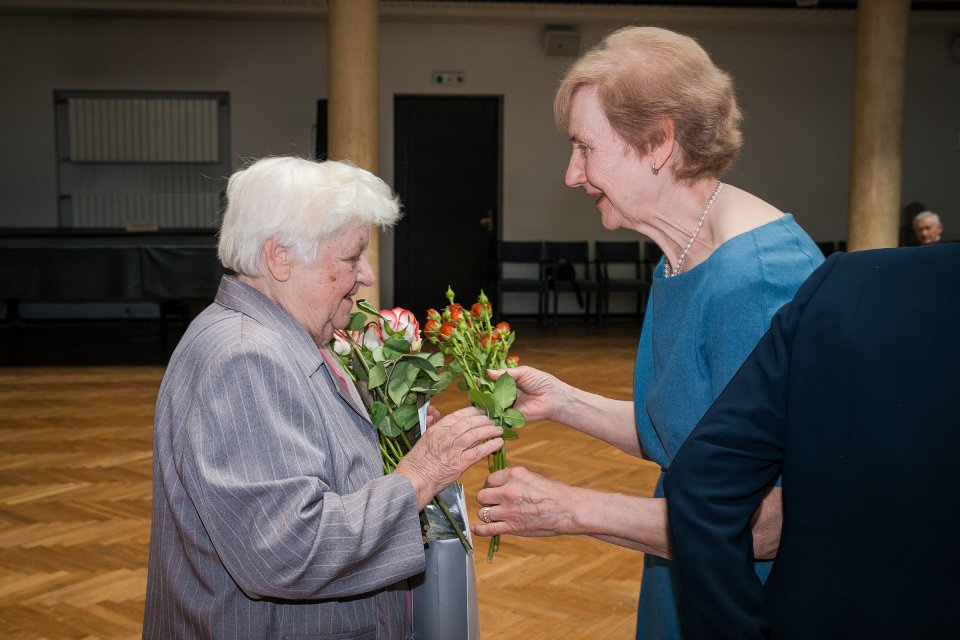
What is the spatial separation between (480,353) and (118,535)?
2624 millimetres

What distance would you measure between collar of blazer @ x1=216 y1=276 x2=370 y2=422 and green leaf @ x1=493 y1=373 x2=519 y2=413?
256mm

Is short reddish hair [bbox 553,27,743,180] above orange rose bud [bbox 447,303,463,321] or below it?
above

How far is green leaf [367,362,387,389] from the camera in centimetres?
175

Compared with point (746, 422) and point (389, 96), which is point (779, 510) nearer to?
point (746, 422)

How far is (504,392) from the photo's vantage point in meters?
1.69

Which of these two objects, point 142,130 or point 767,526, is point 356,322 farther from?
point 142,130

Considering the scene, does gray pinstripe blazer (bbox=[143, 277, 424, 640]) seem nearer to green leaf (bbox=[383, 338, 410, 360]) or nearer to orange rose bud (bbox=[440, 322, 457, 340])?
green leaf (bbox=[383, 338, 410, 360])

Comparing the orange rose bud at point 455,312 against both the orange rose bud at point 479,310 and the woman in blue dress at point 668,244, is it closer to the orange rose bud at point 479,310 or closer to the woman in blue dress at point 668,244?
the orange rose bud at point 479,310

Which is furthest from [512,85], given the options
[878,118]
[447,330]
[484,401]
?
[484,401]

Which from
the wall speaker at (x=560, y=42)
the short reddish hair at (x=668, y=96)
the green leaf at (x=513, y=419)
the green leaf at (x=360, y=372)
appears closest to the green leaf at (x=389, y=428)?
the green leaf at (x=360, y=372)

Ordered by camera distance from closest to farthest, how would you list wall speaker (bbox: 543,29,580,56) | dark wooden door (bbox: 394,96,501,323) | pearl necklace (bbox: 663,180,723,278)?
pearl necklace (bbox: 663,180,723,278) < wall speaker (bbox: 543,29,580,56) < dark wooden door (bbox: 394,96,501,323)

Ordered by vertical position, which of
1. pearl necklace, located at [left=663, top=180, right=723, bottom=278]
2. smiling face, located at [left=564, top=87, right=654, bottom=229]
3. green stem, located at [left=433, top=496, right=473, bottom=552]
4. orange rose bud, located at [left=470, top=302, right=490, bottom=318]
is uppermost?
smiling face, located at [left=564, top=87, right=654, bottom=229]

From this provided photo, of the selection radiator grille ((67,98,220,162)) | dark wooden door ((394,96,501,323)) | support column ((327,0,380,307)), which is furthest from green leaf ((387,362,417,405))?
radiator grille ((67,98,220,162))

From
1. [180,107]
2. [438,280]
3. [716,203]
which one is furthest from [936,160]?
[716,203]
